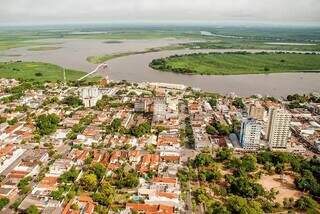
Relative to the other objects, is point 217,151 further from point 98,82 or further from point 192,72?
point 192,72

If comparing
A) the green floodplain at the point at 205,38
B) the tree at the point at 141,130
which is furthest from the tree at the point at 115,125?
the green floodplain at the point at 205,38

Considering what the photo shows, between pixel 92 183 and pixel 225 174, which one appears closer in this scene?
pixel 92 183

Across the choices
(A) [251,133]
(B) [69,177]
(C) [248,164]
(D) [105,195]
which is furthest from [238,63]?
(D) [105,195]

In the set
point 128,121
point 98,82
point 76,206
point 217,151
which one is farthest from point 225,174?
point 98,82

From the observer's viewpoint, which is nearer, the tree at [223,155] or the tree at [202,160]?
the tree at [202,160]

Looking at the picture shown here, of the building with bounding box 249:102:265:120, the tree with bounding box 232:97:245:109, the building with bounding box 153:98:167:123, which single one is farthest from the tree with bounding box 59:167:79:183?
the tree with bounding box 232:97:245:109

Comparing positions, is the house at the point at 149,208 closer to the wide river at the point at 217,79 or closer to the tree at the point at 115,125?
the tree at the point at 115,125

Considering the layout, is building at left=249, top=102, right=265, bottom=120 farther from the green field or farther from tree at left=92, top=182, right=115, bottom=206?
the green field
